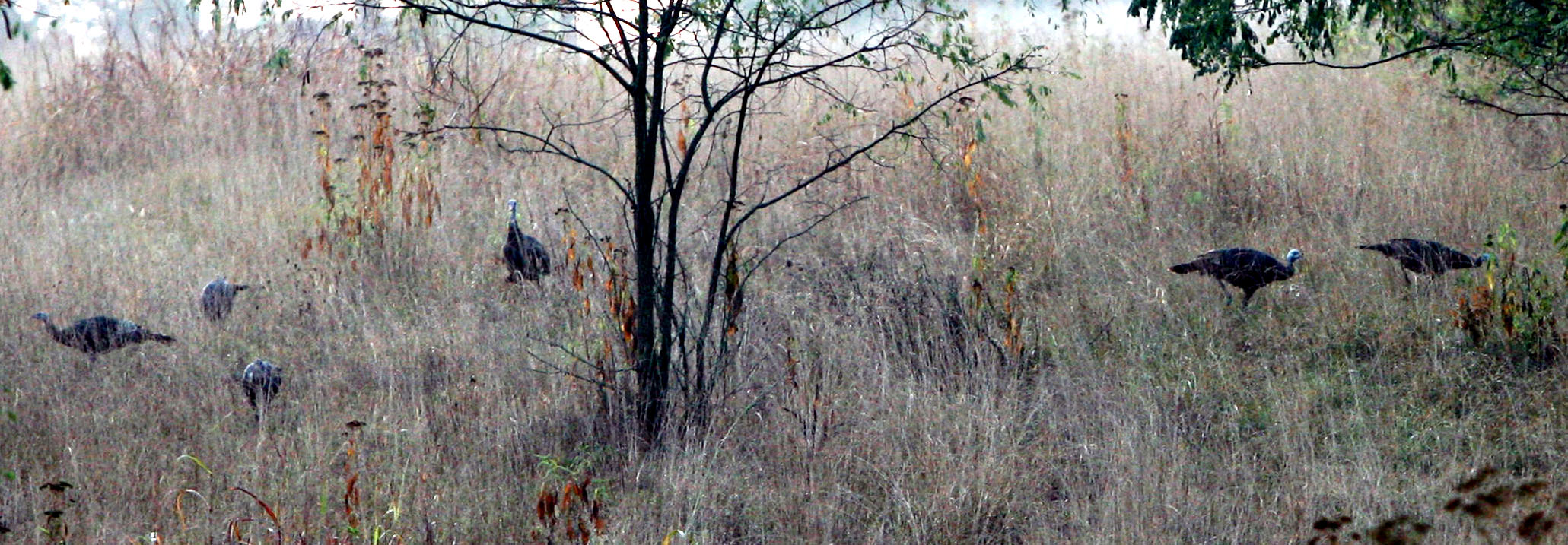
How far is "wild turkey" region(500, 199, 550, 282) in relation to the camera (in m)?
6.88

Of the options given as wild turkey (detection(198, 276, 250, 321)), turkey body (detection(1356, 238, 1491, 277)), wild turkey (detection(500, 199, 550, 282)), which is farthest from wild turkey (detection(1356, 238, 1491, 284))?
wild turkey (detection(198, 276, 250, 321))

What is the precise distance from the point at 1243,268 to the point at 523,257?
147 inches

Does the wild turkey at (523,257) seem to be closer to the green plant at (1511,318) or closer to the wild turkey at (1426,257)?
the wild turkey at (1426,257)

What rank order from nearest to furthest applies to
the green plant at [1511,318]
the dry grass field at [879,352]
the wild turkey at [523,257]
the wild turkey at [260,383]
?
the dry grass field at [879,352] → the wild turkey at [260,383] → the green plant at [1511,318] → the wild turkey at [523,257]

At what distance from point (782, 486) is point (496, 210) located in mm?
4475

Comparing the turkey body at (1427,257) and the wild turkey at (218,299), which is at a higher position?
the turkey body at (1427,257)

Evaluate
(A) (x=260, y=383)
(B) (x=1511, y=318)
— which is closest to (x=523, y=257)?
(A) (x=260, y=383)

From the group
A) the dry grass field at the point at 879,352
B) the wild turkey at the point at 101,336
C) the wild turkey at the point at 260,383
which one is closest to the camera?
the dry grass field at the point at 879,352

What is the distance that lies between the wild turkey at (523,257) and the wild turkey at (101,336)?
5.76 ft

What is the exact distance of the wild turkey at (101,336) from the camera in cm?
586

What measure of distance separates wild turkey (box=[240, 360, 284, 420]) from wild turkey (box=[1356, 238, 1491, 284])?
16.2ft

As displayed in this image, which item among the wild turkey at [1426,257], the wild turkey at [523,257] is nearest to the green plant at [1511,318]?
the wild turkey at [1426,257]

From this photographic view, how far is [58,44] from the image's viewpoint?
12.2 m

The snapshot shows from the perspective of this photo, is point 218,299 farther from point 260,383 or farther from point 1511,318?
point 1511,318
